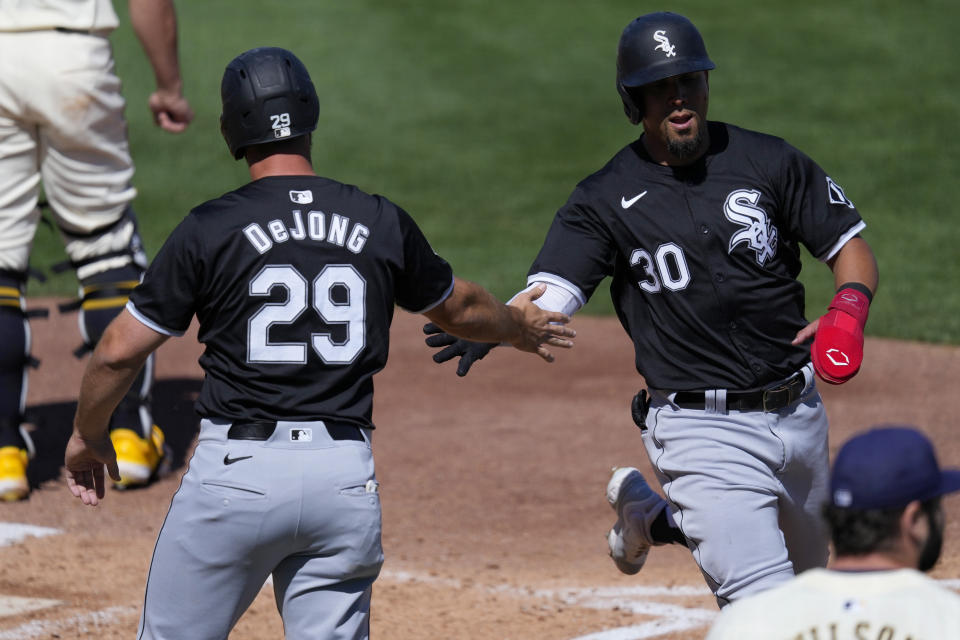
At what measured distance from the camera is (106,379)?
12.4 feet

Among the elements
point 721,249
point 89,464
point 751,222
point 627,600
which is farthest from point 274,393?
point 627,600

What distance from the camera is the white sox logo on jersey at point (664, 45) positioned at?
4.50 m

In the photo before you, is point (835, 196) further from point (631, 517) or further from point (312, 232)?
point (312, 232)

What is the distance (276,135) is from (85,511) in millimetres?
3346

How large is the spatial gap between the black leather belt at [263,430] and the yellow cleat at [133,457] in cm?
321

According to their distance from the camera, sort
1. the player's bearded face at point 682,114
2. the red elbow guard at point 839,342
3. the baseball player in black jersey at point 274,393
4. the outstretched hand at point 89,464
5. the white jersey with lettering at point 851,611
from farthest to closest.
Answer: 1. the player's bearded face at point 682,114
2. the red elbow guard at point 839,342
3. the outstretched hand at point 89,464
4. the baseball player in black jersey at point 274,393
5. the white jersey with lettering at point 851,611

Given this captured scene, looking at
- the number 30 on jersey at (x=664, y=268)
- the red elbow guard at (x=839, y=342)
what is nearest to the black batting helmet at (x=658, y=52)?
the number 30 on jersey at (x=664, y=268)

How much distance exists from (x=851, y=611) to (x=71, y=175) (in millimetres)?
5125

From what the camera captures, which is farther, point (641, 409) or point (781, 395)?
point (641, 409)

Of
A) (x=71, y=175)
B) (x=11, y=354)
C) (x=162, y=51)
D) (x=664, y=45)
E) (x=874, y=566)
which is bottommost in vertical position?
(x=874, y=566)

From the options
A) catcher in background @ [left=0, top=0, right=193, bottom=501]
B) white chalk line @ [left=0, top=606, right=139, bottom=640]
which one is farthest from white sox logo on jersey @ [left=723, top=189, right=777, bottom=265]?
catcher in background @ [left=0, top=0, right=193, bottom=501]

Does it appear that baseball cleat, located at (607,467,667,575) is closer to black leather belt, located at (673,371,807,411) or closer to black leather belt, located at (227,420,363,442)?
black leather belt, located at (673,371,807,411)

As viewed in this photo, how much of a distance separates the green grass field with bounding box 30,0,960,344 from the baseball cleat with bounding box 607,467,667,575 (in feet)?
17.9

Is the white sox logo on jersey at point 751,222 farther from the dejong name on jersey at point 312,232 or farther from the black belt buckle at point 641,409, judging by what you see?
the dejong name on jersey at point 312,232
